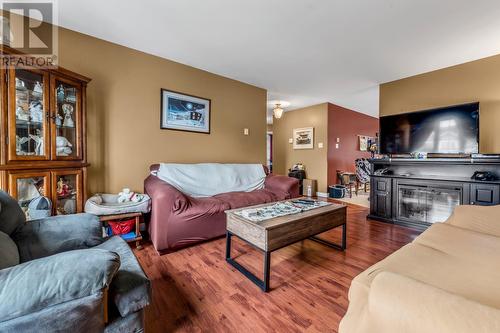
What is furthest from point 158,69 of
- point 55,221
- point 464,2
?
point 464,2

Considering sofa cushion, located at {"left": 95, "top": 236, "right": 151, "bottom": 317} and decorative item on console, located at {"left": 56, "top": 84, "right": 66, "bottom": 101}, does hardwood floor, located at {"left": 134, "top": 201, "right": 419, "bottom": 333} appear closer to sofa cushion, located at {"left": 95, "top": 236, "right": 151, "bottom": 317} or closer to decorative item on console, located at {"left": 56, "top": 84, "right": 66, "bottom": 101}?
sofa cushion, located at {"left": 95, "top": 236, "right": 151, "bottom": 317}

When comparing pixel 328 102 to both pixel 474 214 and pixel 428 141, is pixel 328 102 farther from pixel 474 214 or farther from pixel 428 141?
pixel 474 214

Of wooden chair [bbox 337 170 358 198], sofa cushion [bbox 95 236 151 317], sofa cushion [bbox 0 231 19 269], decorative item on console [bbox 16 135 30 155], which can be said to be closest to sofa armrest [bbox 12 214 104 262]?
sofa cushion [bbox 0 231 19 269]

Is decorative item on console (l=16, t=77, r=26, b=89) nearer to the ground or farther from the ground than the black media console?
farther from the ground

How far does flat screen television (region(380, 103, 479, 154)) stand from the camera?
269 cm

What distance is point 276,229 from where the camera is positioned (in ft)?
Result: 5.08

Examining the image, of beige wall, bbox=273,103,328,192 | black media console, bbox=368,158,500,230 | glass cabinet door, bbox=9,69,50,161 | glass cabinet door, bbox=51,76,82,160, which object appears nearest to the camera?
glass cabinet door, bbox=9,69,50,161

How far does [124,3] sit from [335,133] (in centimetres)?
475

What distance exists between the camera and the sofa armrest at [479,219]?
46.4 inches

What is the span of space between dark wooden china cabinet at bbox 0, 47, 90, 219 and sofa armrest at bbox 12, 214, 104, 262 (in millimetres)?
730

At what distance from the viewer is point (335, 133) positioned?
526 cm

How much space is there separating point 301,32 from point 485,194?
2783 millimetres

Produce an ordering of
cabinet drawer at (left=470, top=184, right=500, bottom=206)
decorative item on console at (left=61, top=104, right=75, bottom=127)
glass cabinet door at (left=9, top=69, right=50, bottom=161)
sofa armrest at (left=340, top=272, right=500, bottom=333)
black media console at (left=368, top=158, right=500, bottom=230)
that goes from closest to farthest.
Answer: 1. sofa armrest at (left=340, top=272, right=500, bottom=333)
2. glass cabinet door at (left=9, top=69, right=50, bottom=161)
3. decorative item on console at (left=61, top=104, right=75, bottom=127)
4. cabinet drawer at (left=470, top=184, right=500, bottom=206)
5. black media console at (left=368, top=158, right=500, bottom=230)

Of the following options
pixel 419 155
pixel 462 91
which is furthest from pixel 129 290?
pixel 462 91
